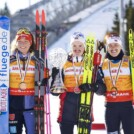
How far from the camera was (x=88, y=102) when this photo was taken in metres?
5.02

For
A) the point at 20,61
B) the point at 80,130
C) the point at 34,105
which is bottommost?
the point at 80,130

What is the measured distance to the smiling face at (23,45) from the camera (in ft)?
16.7

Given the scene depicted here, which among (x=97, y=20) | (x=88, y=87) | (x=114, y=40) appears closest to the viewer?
(x=88, y=87)

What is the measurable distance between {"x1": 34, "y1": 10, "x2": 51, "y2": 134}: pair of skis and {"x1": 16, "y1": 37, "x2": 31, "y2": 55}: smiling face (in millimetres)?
149

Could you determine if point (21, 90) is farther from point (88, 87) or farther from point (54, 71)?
point (88, 87)

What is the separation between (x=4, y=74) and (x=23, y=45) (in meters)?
0.43

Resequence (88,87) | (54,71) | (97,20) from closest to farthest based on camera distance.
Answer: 1. (88,87)
2. (54,71)
3. (97,20)

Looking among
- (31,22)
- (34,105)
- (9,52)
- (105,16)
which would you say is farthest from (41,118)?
(105,16)

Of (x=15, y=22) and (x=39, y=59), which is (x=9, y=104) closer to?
(x=39, y=59)

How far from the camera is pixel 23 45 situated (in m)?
5.10

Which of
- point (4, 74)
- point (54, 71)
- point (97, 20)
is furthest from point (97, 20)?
point (4, 74)

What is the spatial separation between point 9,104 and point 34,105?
30cm

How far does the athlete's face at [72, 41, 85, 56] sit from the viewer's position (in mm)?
5090

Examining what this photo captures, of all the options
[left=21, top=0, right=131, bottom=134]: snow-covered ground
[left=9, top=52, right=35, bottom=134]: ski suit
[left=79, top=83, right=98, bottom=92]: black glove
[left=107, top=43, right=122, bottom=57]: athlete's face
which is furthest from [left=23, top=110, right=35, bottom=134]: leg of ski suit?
[left=21, top=0, right=131, bottom=134]: snow-covered ground
